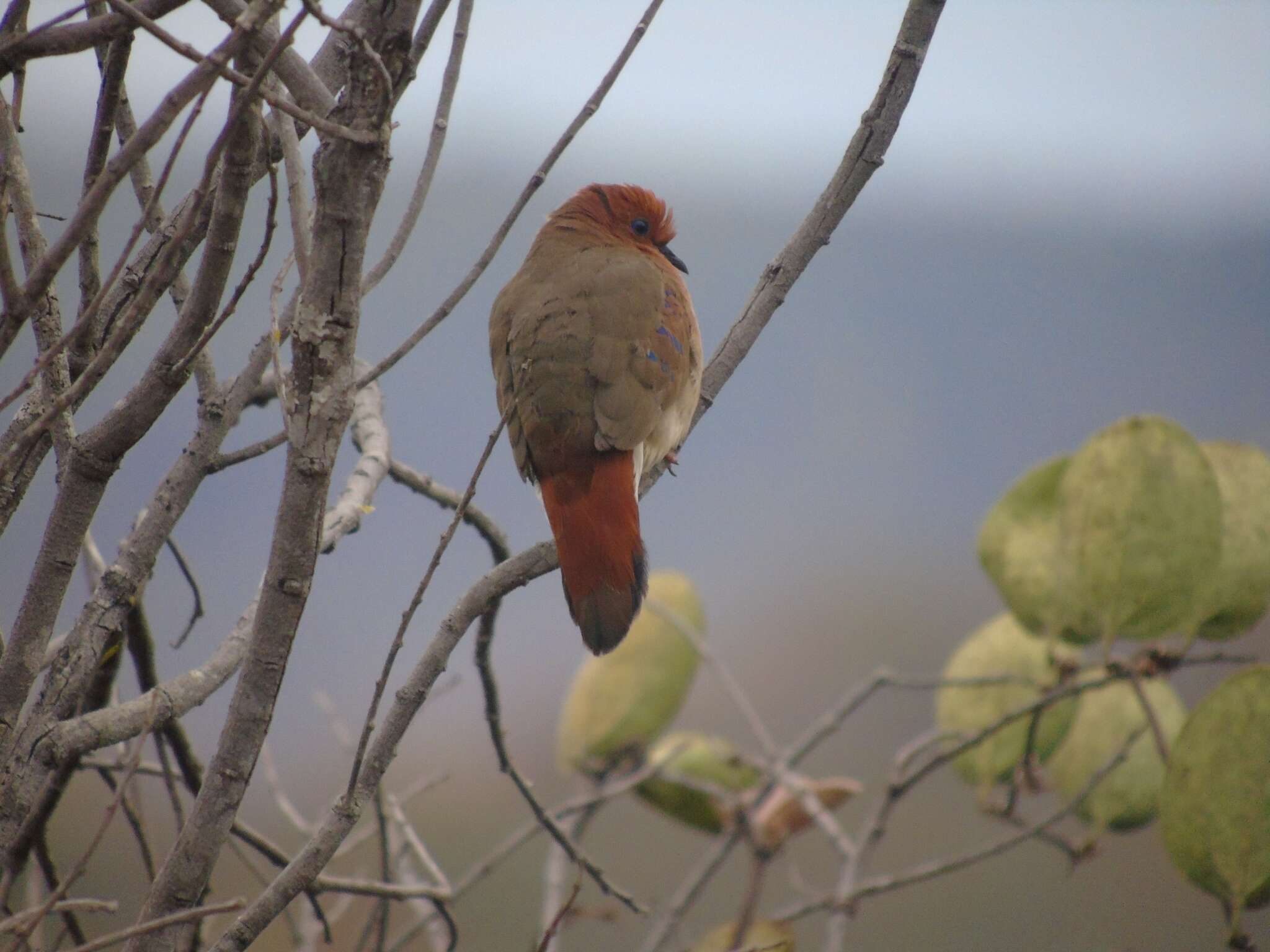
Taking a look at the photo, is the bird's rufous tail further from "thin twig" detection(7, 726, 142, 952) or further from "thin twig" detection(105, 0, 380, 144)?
"thin twig" detection(105, 0, 380, 144)

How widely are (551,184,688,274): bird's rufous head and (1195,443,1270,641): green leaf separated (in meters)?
1.46

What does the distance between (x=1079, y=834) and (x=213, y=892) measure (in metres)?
1.62

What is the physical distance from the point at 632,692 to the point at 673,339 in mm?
708

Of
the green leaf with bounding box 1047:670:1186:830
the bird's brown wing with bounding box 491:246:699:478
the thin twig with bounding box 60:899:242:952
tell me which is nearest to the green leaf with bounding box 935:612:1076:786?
the green leaf with bounding box 1047:670:1186:830

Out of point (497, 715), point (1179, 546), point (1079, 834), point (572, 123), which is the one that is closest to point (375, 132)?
point (572, 123)

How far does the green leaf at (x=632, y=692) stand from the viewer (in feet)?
7.11

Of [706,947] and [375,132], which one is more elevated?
[375,132]

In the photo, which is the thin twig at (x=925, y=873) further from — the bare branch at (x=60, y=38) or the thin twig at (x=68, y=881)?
the bare branch at (x=60, y=38)

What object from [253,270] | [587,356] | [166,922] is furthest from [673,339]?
[166,922]

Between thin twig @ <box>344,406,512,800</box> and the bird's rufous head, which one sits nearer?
thin twig @ <box>344,406,512,800</box>

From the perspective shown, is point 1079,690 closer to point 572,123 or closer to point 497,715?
point 497,715

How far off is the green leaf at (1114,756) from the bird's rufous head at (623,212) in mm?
1505

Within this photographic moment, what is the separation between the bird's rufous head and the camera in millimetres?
2871

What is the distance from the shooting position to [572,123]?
3.89 feet
